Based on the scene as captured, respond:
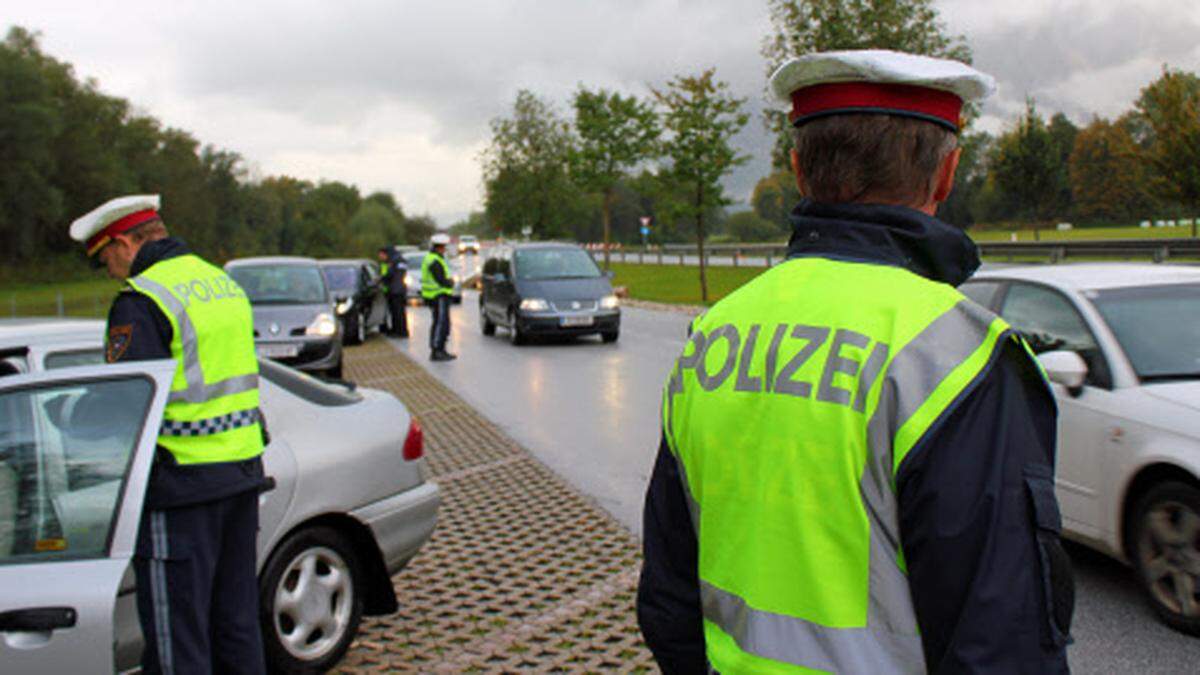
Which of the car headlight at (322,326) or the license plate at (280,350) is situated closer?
the license plate at (280,350)

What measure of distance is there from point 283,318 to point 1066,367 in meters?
12.1

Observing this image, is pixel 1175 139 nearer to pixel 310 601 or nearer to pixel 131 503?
pixel 310 601

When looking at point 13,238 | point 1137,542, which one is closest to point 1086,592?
point 1137,542

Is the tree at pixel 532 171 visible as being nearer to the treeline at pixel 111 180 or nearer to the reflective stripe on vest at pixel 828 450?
the treeline at pixel 111 180

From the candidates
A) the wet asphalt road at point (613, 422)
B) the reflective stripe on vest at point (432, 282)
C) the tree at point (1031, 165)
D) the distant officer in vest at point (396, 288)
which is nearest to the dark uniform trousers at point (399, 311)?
the distant officer in vest at point (396, 288)

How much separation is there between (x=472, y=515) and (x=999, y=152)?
39.2 meters

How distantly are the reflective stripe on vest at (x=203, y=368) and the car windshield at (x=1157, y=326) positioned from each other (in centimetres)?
421

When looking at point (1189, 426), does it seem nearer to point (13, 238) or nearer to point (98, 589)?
point (98, 589)

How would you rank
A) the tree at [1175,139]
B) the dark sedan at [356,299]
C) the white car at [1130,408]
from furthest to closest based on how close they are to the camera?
the tree at [1175,139], the dark sedan at [356,299], the white car at [1130,408]

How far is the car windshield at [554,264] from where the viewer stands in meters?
19.7

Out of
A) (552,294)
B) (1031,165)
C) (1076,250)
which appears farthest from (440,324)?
(1031,165)

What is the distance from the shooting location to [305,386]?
5.12m

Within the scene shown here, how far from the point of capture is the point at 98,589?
3359mm

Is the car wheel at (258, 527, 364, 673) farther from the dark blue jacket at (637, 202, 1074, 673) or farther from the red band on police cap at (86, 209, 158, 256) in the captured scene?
the dark blue jacket at (637, 202, 1074, 673)
